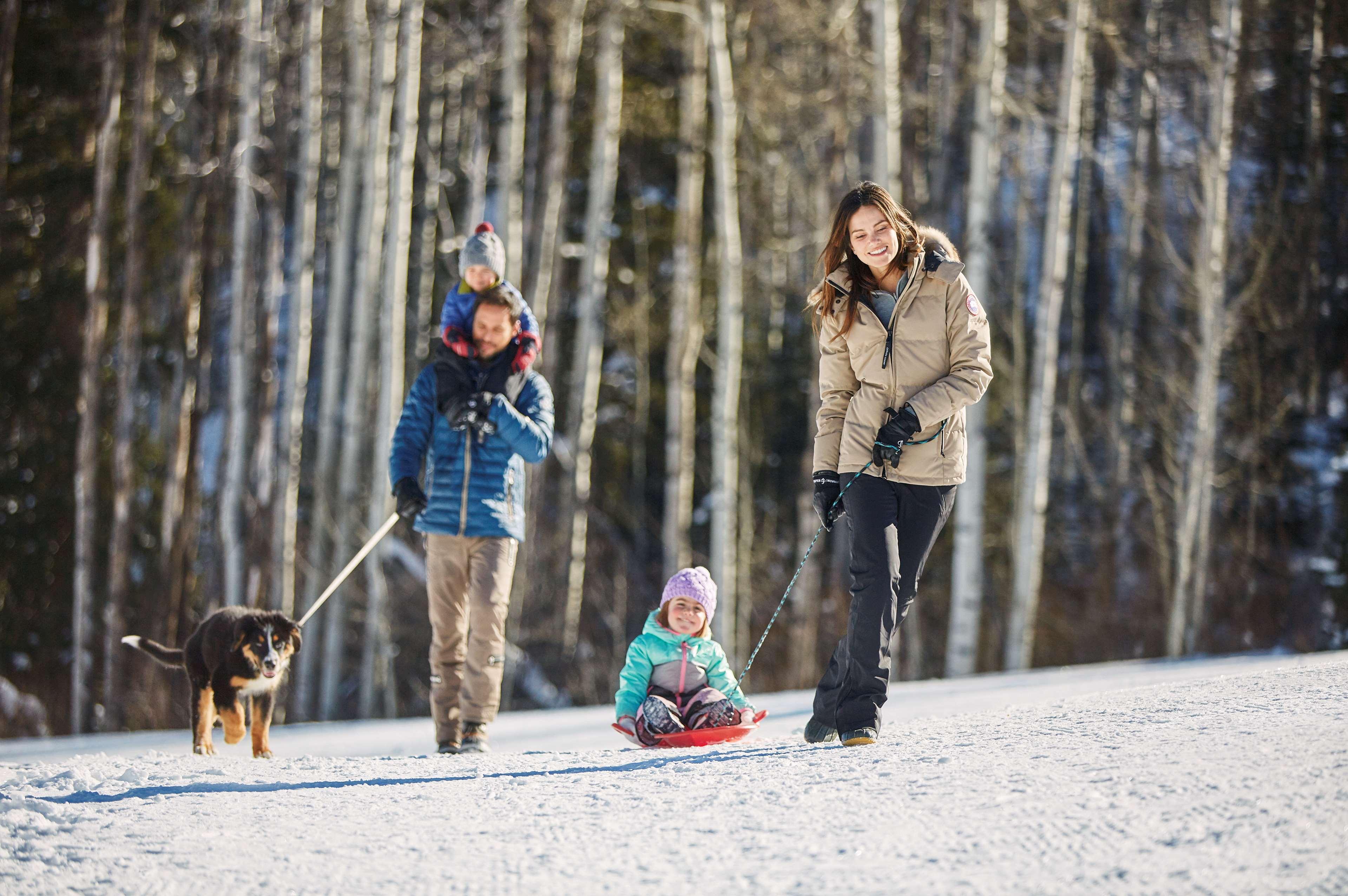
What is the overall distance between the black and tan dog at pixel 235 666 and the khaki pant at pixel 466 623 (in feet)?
2.05

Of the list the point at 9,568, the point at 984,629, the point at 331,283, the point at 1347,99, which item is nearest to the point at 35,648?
the point at 9,568

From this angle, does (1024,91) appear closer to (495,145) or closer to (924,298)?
(495,145)

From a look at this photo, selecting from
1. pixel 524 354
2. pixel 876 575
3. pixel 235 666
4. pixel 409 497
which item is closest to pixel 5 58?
pixel 524 354

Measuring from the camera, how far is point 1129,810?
250 cm

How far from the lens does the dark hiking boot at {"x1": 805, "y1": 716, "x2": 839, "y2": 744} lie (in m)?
3.83

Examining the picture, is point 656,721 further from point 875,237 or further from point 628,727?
point 875,237

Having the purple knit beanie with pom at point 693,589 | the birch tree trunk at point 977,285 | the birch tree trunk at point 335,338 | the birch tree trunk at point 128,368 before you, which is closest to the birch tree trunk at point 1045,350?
the birch tree trunk at point 977,285

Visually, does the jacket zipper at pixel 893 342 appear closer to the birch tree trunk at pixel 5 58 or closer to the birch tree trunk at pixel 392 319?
the birch tree trunk at pixel 392 319

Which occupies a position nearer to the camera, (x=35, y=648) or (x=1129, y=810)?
(x=1129, y=810)

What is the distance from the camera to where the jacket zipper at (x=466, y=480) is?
15.4 ft

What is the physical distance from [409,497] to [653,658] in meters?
1.25

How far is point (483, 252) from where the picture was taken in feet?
16.2

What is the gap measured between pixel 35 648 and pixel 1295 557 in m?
15.9

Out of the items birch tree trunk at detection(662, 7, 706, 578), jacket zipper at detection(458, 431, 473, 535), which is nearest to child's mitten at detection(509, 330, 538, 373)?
jacket zipper at detection(458, 431, 473, 535)
